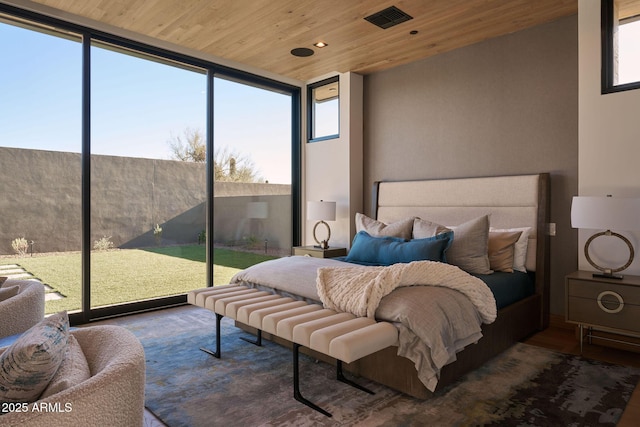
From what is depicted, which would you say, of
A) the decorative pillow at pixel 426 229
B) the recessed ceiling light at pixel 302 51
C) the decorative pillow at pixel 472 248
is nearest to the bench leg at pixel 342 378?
the decorative pillow at pixel 472 248

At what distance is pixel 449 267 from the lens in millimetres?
2637

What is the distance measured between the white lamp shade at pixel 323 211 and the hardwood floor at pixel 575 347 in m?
2.54

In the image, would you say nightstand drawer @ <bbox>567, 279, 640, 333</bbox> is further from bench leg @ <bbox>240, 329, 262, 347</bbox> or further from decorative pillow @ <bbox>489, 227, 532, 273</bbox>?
bench leg @ <bbox>240, 329, 262, 347</bbox>

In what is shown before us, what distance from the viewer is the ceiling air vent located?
3.48 meters

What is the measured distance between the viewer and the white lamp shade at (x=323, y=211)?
16.2ft

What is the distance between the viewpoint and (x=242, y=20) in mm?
3709

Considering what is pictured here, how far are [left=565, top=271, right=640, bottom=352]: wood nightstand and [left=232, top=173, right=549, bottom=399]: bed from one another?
0.39m

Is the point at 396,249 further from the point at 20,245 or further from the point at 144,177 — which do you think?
the point at 20,245

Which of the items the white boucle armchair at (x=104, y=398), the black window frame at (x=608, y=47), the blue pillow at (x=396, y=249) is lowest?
the white boucle armchair at (x=104, y=398)

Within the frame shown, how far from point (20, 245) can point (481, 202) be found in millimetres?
4441

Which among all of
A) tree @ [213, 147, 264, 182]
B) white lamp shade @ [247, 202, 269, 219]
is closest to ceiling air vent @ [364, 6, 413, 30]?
tree @ [213, 147, 264, 182]

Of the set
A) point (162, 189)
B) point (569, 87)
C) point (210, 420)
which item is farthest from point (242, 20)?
point (210, 420)

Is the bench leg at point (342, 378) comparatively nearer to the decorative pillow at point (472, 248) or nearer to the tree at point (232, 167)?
the decorative pillow at point (472, 248)

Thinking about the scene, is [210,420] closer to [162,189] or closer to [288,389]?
[288,389]
